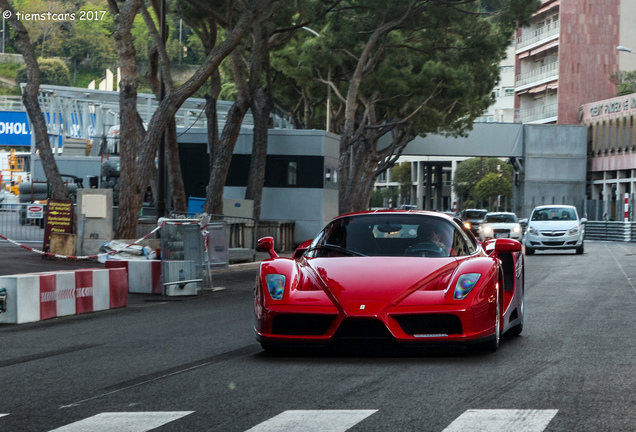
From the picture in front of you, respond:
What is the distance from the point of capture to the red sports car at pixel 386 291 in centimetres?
795

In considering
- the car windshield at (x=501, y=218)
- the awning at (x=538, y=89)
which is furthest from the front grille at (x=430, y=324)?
the awning at (x=538, y=89)

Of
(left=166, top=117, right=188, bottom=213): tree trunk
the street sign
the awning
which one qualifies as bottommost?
the street sign

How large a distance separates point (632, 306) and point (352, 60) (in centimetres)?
3243

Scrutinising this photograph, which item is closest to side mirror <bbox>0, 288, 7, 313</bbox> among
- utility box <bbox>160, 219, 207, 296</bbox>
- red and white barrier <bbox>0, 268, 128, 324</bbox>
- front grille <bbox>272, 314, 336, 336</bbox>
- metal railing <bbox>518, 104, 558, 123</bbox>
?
red and white barrier <bbox>0, 268, 128, 324</bbox>

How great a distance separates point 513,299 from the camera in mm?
9664

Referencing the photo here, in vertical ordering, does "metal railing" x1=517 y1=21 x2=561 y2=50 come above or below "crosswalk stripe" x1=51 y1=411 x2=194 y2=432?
above

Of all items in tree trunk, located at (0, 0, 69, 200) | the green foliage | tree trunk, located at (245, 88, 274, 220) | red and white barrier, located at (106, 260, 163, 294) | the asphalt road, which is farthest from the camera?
the green foliage

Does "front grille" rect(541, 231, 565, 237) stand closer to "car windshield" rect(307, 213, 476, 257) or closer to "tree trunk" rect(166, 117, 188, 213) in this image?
"tree trunk" rect(166, 117, 188, 213)

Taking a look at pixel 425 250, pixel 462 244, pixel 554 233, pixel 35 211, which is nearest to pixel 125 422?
pixel 425 250

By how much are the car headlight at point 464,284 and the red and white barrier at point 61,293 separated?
619cm

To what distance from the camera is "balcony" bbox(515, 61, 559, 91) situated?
284 ft

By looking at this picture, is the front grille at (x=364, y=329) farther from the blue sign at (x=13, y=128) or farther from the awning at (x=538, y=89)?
the blue sign at (x=13, y=128)

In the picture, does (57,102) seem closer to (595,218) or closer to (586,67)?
(595,218)

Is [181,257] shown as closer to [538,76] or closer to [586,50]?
[586,50]
